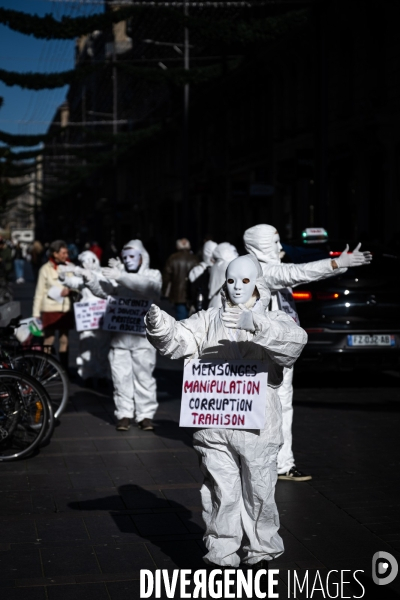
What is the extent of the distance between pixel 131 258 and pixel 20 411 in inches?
79.9

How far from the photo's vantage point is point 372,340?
12.0 metres

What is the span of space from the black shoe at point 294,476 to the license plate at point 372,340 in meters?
4.46

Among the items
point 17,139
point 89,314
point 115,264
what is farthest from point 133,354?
point 17,139

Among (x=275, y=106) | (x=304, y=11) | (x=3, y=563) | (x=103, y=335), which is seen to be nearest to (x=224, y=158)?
(x=275, y=106)

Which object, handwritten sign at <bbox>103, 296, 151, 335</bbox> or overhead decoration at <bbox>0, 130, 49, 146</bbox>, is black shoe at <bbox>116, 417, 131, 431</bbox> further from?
overhead decoration at <bbox>0, 130, 49, 146</bbox>

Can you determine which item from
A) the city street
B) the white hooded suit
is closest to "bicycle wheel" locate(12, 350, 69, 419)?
the city street

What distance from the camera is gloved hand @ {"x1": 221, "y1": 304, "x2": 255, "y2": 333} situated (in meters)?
4.79

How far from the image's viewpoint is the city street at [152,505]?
17.8 ft

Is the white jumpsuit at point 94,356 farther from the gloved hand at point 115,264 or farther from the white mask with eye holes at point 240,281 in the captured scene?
the white mask with eye holes at point 240,281

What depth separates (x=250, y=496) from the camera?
16.6ft

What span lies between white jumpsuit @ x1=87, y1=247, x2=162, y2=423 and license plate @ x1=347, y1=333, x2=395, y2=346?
2.77 m

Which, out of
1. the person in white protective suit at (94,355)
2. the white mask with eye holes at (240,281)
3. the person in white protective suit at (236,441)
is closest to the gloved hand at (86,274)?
the person in white protective suit at (94,355)

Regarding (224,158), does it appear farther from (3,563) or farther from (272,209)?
(3,563)

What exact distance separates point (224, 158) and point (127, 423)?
109 feet
